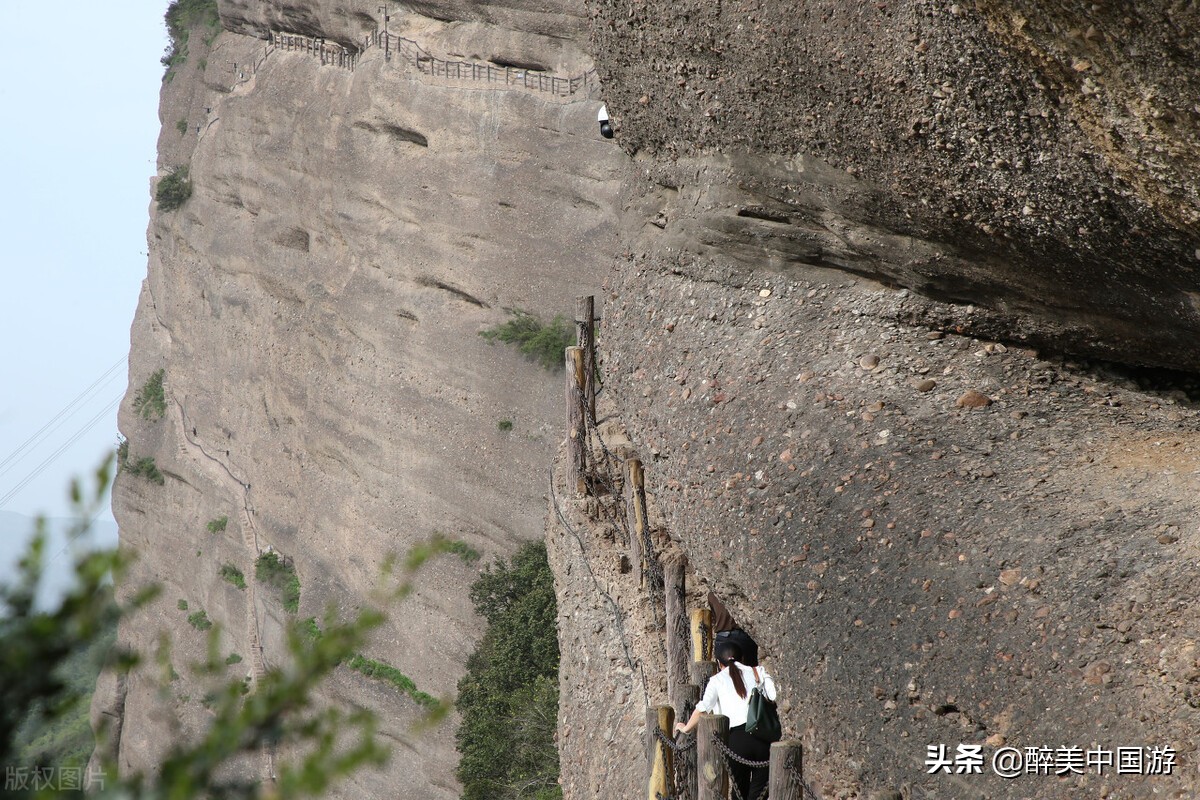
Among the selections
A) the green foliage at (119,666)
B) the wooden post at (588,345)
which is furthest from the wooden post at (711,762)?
the wooden post at (588,345)

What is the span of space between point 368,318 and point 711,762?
1636cm

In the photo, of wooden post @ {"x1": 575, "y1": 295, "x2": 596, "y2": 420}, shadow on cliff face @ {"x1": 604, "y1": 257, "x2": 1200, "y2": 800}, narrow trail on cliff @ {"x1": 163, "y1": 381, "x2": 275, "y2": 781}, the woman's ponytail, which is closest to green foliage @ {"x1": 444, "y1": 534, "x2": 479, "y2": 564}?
narrow trail on cliff @ {"x1": 163, "y1": 381, "x2": 275, "y2": 781}

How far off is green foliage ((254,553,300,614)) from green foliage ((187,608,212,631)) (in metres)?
2.95

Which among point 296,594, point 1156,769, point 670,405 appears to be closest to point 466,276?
point 296,594

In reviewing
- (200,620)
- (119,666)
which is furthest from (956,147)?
(200,620)

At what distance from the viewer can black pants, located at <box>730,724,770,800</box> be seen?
A: 5434 millimetres

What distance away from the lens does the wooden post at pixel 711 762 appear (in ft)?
16.6

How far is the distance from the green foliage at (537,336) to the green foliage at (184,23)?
40.1ft

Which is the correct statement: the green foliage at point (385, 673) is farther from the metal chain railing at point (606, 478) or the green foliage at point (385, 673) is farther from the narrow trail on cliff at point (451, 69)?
the metal chain railing at point (606, 478)

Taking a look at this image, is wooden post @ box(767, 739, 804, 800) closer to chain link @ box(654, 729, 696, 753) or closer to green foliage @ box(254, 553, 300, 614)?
chain link @ box(654, 729, 696, 753)

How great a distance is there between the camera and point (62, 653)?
2.25 m

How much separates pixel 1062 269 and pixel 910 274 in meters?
0.97

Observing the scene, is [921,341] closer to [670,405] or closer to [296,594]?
[670,405]

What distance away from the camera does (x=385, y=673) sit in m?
20.1
